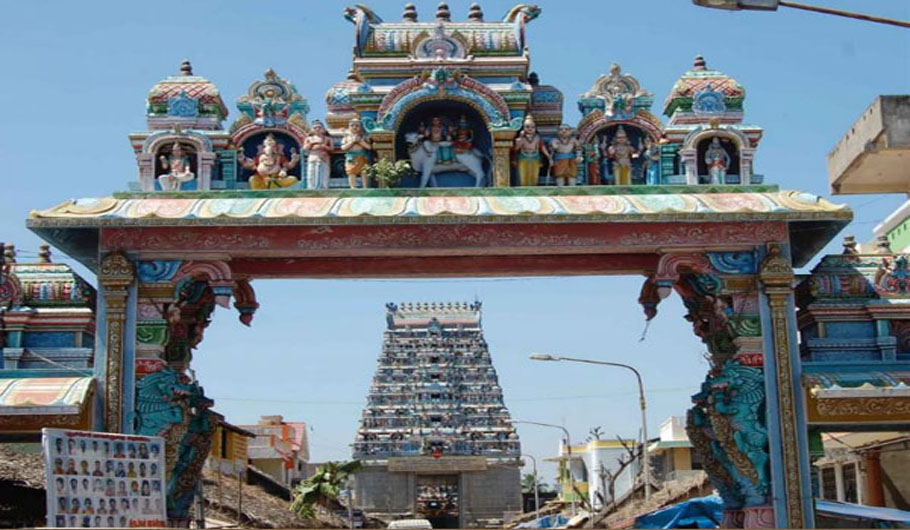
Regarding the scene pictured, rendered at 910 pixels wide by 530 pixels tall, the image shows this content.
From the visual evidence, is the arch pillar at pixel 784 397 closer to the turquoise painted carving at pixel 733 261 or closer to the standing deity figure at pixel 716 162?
the turquoise painted carving at pixel 733 261

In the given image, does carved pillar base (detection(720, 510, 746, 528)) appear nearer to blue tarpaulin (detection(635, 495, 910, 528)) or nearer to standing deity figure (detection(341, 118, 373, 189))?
blue tarpaulin (detection(635, 495, 910, 528))

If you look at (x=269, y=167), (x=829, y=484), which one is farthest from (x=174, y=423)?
(x=829, y=484)

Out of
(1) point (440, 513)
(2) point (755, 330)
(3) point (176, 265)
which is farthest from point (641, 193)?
(1) point (440, 513)

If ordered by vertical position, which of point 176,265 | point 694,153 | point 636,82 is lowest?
point 176,265

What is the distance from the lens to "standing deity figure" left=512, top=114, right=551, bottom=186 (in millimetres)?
17562

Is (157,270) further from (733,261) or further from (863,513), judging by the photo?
(863,513)

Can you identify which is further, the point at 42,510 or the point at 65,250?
the point at 42,510

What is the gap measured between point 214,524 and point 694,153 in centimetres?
1587

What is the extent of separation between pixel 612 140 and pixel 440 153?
7.93ft

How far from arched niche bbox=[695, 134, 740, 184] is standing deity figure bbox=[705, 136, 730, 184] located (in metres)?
0.08

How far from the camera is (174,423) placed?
53.9 ft

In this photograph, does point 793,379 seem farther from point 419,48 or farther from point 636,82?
point 419,48

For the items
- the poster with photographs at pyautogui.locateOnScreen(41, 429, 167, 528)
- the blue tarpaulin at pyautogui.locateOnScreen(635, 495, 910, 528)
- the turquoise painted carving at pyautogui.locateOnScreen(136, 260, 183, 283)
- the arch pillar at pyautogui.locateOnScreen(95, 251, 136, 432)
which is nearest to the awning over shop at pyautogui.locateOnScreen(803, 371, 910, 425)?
the blue tarpaulin at pyautogui.locateOnScreen(635, 495, 910, 528)

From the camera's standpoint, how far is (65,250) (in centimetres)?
1741
